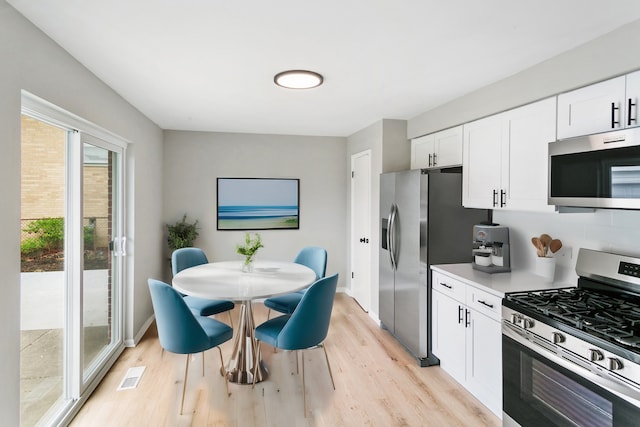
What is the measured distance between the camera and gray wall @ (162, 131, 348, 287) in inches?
192

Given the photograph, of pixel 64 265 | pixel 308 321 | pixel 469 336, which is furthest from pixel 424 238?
pixel 64 265

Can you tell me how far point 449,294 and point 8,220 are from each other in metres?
2.91

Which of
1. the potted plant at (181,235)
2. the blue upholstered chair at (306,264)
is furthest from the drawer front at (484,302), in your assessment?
the potted plant at (181,235)

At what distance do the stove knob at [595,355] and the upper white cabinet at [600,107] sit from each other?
1179mm

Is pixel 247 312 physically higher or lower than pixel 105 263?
lower

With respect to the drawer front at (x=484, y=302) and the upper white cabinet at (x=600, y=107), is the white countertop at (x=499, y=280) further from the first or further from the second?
the upper white cabinet at (x=600, y=107)

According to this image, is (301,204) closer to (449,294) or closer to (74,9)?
(449,294)

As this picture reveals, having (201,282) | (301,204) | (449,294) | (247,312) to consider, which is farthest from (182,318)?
(301,204)

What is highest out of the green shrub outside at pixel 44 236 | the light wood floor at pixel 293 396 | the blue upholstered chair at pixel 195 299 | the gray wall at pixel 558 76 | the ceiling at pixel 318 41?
the ceiling at pixel 318 41

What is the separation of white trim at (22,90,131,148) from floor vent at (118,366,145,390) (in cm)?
198

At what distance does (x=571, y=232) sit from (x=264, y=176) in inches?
147

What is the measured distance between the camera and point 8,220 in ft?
5.49

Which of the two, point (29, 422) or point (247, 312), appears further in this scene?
point (247, 312)

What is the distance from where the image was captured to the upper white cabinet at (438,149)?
3.30 metres
